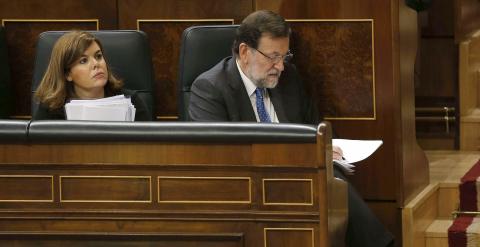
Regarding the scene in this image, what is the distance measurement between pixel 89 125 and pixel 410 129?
151 cm

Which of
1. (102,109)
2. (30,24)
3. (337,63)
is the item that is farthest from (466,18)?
(102,109)

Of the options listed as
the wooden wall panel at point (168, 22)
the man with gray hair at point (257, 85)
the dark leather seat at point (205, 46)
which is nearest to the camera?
the man with gray hair at point (257, 85)

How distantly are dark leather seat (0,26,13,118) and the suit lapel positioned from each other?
92cm

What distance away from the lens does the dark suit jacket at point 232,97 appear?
11.1ft

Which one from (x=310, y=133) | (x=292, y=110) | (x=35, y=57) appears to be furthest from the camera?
(x=35, y=57)

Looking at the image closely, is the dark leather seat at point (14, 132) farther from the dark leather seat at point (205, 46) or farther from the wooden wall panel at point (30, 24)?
the wooden wall panel at point (30, 24)

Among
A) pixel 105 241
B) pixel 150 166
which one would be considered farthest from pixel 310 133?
pixel 105 241

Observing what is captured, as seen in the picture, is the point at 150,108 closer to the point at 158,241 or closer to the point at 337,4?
the point at 337,4

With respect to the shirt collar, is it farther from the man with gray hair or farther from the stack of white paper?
the stack of white paper

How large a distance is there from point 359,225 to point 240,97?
0.56 m

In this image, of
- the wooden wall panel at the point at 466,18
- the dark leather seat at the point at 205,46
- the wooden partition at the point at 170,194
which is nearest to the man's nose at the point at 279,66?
the dark leather seat at the point at 205,46

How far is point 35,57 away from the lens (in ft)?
12.3

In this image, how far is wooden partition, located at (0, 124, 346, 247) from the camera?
Answer: 258cm

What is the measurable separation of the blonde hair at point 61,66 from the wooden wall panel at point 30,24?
1.26 ft
